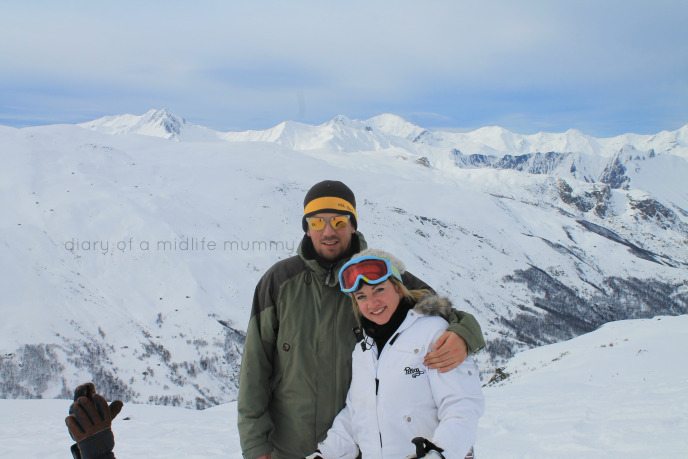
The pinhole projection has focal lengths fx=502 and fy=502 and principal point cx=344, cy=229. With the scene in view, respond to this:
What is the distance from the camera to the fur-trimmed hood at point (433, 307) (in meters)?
4.11

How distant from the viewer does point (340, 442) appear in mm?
4262

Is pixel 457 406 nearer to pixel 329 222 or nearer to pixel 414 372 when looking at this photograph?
pixel 414 372

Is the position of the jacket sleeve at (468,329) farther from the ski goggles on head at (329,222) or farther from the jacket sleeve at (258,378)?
the jacket sleeve at (258,378)

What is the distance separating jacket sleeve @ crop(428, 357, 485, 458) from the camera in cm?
355

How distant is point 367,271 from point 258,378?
152 centimetres

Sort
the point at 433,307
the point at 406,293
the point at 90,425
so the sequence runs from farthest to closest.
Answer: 1. the point at 406,293
2. the point at 433,307
3. the point at 90,425

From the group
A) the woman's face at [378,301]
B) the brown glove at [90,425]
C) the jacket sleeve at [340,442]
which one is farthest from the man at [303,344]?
the brown glove at [90,425]

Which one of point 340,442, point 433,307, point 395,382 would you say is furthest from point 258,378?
point 433,307

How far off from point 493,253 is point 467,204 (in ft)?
74.8

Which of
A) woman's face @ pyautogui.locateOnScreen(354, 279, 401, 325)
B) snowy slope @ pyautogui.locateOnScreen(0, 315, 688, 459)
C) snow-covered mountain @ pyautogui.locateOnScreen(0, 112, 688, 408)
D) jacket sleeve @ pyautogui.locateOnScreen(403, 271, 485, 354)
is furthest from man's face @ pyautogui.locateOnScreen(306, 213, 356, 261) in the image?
snow-covered mountain @ pyautogui.locateOnScreen(0, 112, 688, 408)

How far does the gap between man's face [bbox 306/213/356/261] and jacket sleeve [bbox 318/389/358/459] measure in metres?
1.28

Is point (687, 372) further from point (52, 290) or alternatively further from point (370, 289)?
point (52, 290)

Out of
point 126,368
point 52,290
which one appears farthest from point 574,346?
point 52,290

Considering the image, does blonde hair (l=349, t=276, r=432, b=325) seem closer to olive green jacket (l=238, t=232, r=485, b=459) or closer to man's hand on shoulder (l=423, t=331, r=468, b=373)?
olive green jacket (l=238, t=232, r=485, b=459)
